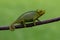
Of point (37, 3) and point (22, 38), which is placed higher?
point (37, 3)

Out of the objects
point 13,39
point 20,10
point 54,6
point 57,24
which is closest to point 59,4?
point 54,6

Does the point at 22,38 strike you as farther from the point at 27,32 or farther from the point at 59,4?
the point at 59,4

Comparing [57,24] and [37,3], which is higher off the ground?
[37,3]

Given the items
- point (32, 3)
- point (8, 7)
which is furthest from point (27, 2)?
point (8, 7)

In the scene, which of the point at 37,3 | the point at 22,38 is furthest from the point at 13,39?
the point at 37,3

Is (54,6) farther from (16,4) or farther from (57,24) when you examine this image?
(16,4)
